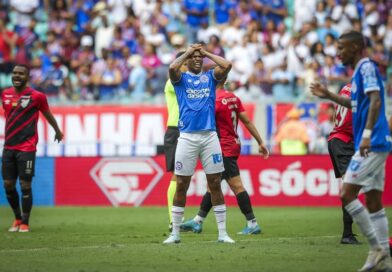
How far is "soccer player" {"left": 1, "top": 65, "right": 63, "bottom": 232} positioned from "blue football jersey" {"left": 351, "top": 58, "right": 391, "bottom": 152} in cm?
654

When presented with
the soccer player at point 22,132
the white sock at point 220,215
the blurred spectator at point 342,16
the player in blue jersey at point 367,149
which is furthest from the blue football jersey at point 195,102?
the blurred spectator at point 342,16

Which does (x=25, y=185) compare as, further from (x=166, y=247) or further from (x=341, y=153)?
(x=341, y=153)

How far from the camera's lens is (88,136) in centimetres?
2380

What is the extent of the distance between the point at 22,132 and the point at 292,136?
362 inches

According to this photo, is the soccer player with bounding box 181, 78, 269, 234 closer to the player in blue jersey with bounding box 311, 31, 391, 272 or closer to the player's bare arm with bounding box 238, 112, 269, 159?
the player's bare arm with bounding box 238, 112, 269, 159

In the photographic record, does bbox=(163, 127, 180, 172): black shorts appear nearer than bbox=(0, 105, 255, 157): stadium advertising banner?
Yes

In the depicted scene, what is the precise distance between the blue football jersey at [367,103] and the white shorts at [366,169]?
0.32 ft

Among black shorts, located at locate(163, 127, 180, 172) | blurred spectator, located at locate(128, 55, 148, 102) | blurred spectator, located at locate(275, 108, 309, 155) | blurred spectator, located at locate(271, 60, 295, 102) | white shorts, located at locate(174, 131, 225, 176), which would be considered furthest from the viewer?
blurred spectator, located at locate(128, 55, 148, 102)

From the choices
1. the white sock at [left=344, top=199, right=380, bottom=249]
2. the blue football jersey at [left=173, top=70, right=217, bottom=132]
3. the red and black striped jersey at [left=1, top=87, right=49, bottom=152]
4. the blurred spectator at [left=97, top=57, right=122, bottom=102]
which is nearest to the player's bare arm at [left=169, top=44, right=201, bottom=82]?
the blue football jersey at [left=173, top=70, right=217, bottom=132]

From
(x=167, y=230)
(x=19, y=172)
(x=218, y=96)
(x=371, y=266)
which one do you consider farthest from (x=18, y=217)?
(x=371, y=266)

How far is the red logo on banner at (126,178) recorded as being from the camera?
21281 millimetres

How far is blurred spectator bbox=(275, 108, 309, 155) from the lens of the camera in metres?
22.4

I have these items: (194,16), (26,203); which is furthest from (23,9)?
(26,203)

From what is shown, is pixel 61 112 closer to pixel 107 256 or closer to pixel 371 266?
pixel 107 256
